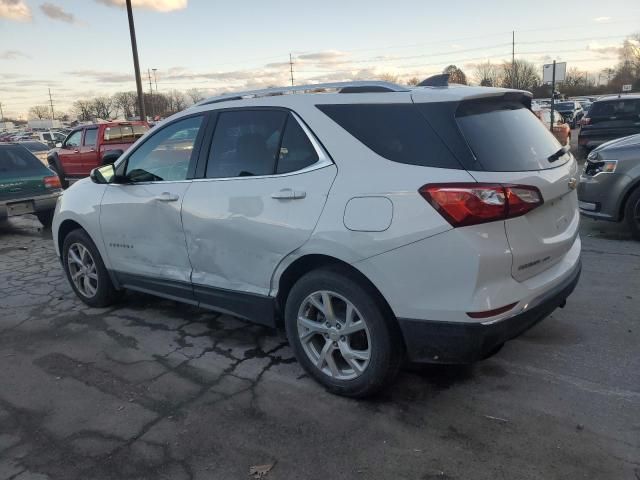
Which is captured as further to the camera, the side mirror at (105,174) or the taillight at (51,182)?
the taillight at (51,182)

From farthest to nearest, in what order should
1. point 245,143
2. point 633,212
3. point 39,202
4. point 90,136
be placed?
point 90,136 → point 39,202 → point 633,212 → point 245,143

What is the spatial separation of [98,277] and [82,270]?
0.27m

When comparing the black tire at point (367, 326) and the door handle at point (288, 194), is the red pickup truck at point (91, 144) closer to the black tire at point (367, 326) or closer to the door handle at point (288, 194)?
the door handle at point (288, 194)

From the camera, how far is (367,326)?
9.71 feet

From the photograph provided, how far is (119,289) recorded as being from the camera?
193 inches

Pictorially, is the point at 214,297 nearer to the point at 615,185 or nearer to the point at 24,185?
the point at 615,185

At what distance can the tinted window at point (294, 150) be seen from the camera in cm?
322

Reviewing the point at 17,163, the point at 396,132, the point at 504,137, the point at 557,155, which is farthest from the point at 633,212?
the point at 17,163

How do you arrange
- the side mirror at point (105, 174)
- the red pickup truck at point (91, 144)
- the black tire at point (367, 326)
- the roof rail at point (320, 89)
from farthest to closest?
the red pickup truck at point (91, 144)
the side mirror at point (105, 174)
the roof rail at point (320, 89)
the black tire at point (367, 326)

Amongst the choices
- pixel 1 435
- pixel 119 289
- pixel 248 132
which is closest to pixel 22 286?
pixel 119 289

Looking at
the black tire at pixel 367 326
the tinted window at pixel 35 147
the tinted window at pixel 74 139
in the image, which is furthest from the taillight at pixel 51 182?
the tinted window at pixel 35 147

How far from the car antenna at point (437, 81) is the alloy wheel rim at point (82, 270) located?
3321mm

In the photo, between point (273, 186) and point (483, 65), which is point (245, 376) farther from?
point (483, 65)

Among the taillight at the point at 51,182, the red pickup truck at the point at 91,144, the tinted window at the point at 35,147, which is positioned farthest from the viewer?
the tinted window at the point at 35,147
